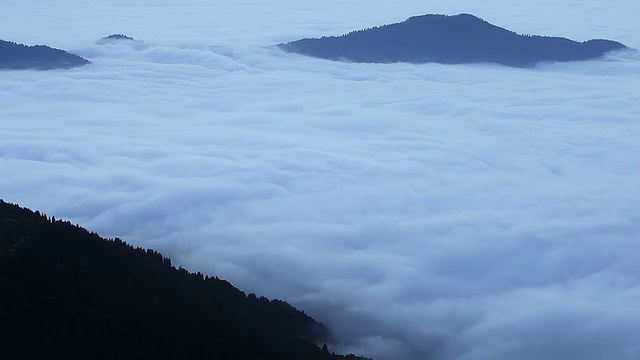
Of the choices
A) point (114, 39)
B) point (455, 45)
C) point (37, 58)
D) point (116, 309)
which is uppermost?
point (114, 39)

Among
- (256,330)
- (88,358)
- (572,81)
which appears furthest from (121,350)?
(572,81)

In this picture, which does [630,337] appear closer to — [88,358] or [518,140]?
[88,358]

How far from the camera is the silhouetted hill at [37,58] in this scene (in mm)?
82438

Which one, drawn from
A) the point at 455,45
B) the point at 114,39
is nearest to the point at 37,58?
the point at 114,39

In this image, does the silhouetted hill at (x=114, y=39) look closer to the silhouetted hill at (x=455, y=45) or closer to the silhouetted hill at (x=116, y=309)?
the silhouetted hill at (x=455, y=45)

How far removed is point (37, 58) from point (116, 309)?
69.2 meters

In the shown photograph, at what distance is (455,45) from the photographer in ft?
295

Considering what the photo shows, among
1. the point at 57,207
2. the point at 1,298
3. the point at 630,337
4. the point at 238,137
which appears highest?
the point at 238,137

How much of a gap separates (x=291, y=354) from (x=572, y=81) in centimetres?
6425

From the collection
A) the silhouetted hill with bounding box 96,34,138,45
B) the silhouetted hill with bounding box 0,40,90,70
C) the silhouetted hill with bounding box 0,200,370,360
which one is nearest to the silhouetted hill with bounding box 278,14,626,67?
the silhouetted hill with bounding box 96,34,138,45

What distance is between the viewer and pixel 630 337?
2433 centimetres

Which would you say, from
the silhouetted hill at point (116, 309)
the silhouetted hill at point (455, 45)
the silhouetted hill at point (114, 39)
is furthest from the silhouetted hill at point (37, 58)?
the silhouetted hill at point (116, 309)

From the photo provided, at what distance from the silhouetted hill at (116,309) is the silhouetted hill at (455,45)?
66869mm

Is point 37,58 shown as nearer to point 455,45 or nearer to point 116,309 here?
point 455,45
